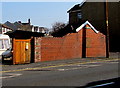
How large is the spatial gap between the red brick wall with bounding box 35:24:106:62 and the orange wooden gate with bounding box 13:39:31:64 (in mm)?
972

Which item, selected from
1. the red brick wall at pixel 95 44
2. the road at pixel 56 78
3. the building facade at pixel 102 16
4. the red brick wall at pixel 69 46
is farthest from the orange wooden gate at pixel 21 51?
the building facade at pixel 102 16

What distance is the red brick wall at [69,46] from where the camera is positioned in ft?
79.7

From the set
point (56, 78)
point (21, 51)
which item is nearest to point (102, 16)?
point (21, 51)

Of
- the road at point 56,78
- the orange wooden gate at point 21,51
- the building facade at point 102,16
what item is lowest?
the road at point 56,78

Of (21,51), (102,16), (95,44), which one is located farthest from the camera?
(102,16)

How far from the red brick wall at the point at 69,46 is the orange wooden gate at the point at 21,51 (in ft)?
3.19

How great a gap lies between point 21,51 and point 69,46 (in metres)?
6.08

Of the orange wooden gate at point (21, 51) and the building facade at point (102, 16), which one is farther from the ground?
the building facade at point (102, 16)

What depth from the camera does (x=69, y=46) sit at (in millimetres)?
26797

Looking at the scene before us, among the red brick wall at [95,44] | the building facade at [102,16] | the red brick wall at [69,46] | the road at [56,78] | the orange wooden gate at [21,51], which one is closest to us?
the road at [56,78]

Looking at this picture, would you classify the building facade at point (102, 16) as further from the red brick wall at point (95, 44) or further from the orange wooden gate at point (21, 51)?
the orange wooden gate at point (21, 51)

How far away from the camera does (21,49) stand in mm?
22359

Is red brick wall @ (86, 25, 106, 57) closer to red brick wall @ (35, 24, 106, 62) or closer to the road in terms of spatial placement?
red brick wall @ (35, 24, 106, 62)

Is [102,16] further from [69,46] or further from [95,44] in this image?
[69,46]
